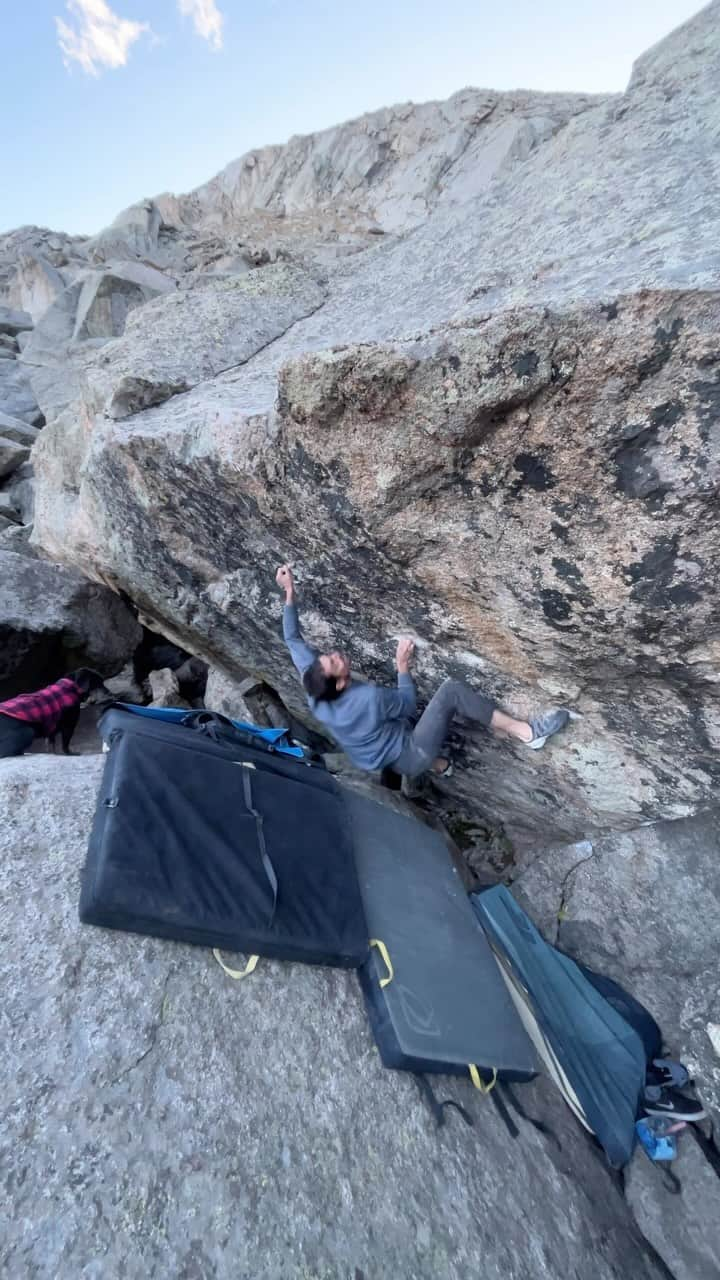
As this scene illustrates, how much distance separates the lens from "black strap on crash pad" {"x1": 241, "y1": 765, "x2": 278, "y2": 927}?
3.56m

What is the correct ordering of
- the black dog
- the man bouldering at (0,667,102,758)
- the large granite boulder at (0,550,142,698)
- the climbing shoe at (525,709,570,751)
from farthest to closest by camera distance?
the large granite boulder at (0,550,142,698) < the black dog < the man bouldering at (0,667,102,758) < the climbing shoe at (525,709,570,751)

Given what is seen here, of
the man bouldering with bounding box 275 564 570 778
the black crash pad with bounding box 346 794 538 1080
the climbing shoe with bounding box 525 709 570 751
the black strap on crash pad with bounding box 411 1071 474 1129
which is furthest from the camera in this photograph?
the man bouldering with bounding box 275 564 570 778

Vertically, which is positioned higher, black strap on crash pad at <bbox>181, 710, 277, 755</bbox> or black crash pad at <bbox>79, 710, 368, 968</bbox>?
black strap on crash pad at <bbox>181, 710, 277, 755</bbox>

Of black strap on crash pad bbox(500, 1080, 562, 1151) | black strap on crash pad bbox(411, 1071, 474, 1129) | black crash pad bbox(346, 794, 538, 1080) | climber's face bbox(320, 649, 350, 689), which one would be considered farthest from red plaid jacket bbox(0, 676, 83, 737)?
black strap on crash pad bbox(500, 1080, 562, 1151)

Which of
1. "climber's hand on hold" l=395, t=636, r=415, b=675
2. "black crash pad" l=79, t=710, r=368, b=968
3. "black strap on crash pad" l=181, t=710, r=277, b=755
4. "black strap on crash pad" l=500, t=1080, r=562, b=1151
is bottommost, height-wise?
"black strap on crash pad" l=500, t=1080, r=562, b=1151

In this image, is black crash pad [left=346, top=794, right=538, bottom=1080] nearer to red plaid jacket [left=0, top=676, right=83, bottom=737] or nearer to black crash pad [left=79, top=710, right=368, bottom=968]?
black crash pad [left=79, top=710, right=368, bottom=968]

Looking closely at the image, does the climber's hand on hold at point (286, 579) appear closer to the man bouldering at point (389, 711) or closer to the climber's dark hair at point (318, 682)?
the man bouldering at point (389, 711)

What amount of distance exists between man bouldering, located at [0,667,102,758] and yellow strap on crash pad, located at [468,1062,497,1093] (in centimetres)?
436

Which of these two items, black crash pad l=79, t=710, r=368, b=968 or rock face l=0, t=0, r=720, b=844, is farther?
black crash pad l=79, t=710, r=368, b=968

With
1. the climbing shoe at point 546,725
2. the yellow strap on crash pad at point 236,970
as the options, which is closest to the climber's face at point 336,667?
the climbing shoe at point 546,725

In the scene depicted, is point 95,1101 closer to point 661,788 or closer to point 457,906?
point 457,906

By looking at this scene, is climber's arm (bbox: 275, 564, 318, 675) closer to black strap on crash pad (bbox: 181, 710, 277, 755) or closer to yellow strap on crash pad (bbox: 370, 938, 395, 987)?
black strap on crash pad (bbox: 181, 710, 277, 755)

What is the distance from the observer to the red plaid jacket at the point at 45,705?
17.9 ft

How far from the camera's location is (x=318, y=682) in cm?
483
